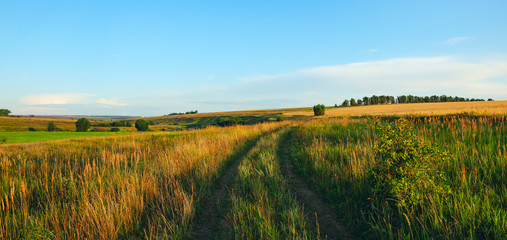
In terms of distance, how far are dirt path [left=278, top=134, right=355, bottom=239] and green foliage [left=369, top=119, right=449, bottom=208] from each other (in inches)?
32.2

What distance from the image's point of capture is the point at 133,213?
3762 mm

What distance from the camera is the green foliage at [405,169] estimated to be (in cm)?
312

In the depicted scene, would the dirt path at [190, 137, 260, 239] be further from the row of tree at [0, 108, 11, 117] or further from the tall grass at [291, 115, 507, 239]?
the row of tree at [0, 108, 11, 117]

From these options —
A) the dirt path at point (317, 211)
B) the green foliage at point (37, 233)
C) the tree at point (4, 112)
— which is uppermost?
the tree at point (4, 112)

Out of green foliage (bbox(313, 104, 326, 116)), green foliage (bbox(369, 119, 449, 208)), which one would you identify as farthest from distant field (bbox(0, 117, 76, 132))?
green foliage (bbox(369, 119, 449, 208))

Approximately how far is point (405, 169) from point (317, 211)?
1.64m

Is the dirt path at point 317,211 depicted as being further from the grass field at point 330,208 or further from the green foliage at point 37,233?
the green foliage at point 37,233

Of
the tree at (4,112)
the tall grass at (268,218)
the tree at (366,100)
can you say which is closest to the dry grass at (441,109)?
the tall grass at (268,218)

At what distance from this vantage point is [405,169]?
3318 millimetres

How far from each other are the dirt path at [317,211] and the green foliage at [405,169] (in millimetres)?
819

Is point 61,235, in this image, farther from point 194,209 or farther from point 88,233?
point 194,209

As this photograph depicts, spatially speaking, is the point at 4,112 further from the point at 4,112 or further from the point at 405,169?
the point at 405,169

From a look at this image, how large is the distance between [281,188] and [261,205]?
3.24 ft

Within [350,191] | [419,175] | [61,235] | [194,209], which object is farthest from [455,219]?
[61,235]
